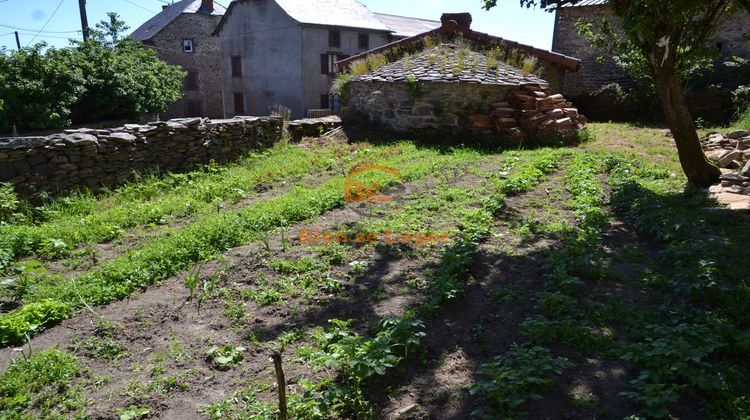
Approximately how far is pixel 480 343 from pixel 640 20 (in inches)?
199

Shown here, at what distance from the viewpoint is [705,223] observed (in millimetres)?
5457

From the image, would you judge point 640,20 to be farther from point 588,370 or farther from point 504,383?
point 504,383

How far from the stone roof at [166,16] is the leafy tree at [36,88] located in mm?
16683

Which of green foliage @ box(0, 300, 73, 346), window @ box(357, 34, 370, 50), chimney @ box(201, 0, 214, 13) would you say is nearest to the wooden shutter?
window @ box(357, 34, 370, 50)

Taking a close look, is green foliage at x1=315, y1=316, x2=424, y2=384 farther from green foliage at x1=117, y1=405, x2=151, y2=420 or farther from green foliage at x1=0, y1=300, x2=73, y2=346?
green foliage at x1=0, y1=300, x2=73, y2=346

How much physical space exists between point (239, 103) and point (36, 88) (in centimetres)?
1444

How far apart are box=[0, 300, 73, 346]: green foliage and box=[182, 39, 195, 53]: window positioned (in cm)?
3001

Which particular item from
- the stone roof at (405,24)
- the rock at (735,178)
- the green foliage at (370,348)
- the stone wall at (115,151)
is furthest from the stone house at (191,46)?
the green foliage at (370,348)

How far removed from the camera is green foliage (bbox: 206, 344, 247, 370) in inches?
137

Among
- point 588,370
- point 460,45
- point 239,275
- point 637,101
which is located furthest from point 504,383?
point 637,101

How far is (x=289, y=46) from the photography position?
23844 millimetres

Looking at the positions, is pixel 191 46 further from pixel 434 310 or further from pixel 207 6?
pixel 434 310

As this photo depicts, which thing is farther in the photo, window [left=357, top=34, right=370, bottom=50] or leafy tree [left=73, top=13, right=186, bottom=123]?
window [left=357, top=34, right=370, bottom=50]

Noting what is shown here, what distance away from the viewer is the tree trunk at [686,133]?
7.16 meters
